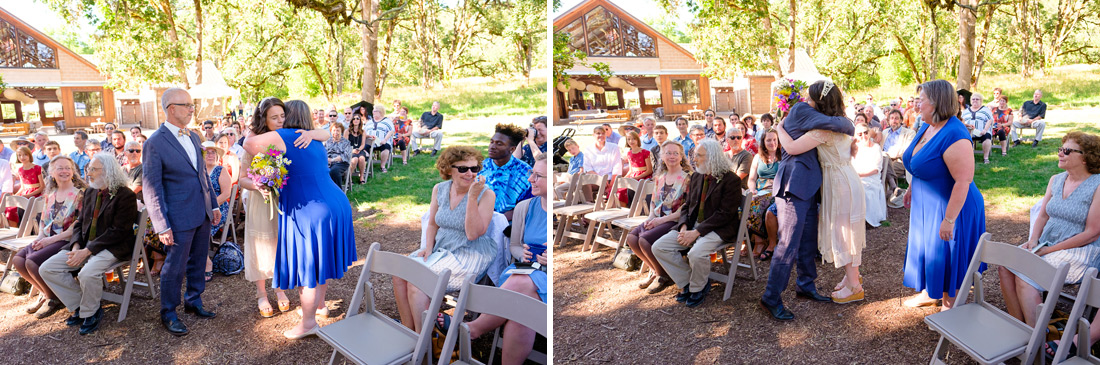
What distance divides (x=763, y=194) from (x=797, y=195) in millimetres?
1514

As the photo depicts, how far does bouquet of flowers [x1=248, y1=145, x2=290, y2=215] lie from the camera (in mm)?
3613

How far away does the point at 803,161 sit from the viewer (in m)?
3.87

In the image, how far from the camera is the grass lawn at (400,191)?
8141 mm

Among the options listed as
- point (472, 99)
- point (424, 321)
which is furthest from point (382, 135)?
point (472, 99)

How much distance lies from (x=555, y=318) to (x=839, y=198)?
77.6 inches

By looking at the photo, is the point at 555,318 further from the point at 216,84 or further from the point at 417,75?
the point at 417,75

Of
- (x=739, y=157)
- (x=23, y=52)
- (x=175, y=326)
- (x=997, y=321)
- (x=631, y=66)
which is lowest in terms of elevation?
(x=175, y=326)

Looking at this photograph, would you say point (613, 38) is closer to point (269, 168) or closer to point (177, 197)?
point (177, 197)

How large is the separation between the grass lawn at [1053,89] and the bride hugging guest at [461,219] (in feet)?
68.7

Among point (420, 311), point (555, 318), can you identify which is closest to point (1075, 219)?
point (555, 318)

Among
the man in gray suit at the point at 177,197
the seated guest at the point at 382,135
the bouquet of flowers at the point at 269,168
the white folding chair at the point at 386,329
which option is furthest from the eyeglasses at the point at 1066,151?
the seated guest at the point at 382,135

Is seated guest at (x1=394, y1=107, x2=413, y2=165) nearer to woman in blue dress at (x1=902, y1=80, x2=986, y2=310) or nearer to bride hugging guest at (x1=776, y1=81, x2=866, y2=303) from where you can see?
bride hugging guest at (x1=776, y1=81, x2=866, y2=303)

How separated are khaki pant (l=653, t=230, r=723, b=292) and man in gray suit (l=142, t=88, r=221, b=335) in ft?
9.77

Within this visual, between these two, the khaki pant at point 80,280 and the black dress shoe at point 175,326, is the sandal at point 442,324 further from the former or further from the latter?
the khaki pant at point 80,280
